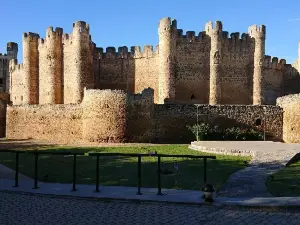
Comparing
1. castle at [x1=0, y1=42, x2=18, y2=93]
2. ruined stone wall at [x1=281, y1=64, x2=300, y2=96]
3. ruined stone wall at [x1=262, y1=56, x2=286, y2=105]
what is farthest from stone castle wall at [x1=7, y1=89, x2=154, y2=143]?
castle at [x1=0, y1=42, x2=18, y2=93]

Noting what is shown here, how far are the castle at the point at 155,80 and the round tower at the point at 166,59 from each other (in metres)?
0.08

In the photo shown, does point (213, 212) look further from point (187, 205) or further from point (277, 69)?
point (277, 69)

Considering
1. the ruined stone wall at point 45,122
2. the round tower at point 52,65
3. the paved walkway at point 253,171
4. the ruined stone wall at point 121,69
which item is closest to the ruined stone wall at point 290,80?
the ruined stone wall at point 121,69

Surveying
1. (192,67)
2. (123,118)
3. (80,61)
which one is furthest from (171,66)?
(123,118)

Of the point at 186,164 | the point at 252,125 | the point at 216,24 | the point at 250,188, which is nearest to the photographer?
the point at 250,188

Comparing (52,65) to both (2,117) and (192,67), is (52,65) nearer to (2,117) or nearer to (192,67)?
(2,117)

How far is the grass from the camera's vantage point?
31.5ft

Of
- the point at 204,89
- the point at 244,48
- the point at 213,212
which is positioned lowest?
the point at 213,212

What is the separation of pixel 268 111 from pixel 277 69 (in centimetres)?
1144

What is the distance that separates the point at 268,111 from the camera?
30094 mm

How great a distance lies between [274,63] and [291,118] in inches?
474

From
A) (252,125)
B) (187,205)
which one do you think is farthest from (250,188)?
(252,125)

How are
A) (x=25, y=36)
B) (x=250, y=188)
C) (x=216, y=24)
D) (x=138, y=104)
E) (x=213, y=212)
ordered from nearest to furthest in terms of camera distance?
1. (x=213, y=212)
2. (x=250, y=188)
3. (x=138, y=104)
4. (x=216, y=24)
5. (x=25, y=36)

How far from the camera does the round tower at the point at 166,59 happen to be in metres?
34.1
